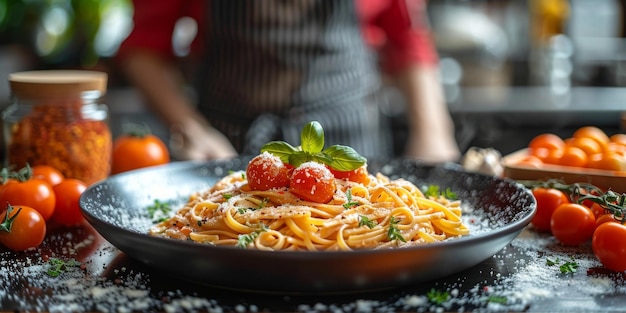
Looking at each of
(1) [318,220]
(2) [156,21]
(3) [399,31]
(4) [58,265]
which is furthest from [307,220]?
(3) [399,31]

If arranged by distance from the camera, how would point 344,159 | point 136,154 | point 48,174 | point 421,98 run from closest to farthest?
point 344,159
point 48,174
point 136,154
point 421,98

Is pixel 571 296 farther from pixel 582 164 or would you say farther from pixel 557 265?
pixel 582 164

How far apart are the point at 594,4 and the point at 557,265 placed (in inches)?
121

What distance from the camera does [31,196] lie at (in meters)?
1.42

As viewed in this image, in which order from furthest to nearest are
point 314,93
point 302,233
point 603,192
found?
point 314,93 → point 603,192 → point 302,233

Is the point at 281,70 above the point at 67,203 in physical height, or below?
above

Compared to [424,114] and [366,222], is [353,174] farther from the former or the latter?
[424,114]

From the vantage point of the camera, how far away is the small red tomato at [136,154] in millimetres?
1934

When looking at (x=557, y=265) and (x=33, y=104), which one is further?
(x=33, y=104)

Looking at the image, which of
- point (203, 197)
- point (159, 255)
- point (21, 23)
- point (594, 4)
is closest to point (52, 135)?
point (203, 197)

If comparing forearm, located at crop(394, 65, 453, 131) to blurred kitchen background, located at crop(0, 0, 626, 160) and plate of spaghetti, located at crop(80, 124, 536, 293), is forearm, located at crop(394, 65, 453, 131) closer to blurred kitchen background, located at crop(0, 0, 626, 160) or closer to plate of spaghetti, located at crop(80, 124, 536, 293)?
blurred kitchen background, located at crop(0, 0, 626, 160)

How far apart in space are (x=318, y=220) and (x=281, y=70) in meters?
1.29

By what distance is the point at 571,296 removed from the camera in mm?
1064

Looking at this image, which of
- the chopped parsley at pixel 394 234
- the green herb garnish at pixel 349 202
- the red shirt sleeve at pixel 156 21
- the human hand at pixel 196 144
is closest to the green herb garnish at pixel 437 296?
the chopped parsley at pixel 394 234
